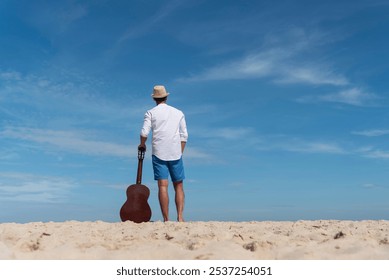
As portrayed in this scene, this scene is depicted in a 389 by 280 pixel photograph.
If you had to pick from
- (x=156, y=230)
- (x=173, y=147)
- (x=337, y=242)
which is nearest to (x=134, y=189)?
(x=173, y=147)

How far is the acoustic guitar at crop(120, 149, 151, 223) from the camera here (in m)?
7.08

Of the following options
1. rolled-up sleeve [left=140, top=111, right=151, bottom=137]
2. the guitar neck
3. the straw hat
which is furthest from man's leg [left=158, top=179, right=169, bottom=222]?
the straw hat

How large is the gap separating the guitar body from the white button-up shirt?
2.11ft

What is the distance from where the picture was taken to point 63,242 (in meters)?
4.85

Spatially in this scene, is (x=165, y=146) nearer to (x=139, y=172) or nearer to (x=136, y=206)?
(x=139, y=172)

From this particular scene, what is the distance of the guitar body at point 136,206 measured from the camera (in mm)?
7078

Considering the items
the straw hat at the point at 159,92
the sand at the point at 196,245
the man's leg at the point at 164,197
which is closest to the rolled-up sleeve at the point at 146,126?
the straw hat at the point at 159,92

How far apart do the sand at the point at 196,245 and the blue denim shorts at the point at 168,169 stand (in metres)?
1.76

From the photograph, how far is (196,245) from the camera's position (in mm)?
4332

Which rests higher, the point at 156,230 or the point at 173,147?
the point at 173,147

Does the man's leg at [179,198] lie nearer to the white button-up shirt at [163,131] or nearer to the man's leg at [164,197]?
the man's leg at [164,197]
